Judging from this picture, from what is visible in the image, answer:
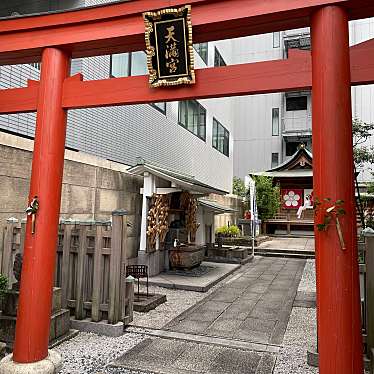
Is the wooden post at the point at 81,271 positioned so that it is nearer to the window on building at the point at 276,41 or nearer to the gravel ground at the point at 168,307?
the gravel ground at the point at 168,307

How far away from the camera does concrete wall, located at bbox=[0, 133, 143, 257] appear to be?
6398 mm

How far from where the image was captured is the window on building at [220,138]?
71.0 ft

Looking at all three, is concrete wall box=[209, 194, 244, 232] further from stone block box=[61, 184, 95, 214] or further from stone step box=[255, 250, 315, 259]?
stone block box=[61, 184, 95, 214]

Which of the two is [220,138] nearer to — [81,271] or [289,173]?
[289,173]

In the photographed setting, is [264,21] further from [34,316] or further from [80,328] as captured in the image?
[80,328]

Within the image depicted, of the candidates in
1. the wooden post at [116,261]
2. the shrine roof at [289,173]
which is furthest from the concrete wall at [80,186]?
the shrine roof at [289,173]

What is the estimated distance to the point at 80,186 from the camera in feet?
27.6

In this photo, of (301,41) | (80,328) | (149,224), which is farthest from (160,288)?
(301,41)

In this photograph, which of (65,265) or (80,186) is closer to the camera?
(65,265)

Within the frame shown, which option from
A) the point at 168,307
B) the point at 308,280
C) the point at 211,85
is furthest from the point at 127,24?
the point at 308,280

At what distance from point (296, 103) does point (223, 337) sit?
91.9 ft

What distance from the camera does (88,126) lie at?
934cm

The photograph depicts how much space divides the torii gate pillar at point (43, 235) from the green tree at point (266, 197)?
820 inches

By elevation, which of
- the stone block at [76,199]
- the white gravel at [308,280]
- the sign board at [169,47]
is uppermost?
the sign board at [169,47]
